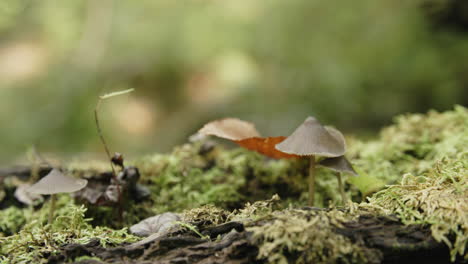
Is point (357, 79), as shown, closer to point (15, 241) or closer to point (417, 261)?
point (417, 261)

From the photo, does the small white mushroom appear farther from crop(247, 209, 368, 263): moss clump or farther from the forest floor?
crop(247, 209, 368, 263): moss clump

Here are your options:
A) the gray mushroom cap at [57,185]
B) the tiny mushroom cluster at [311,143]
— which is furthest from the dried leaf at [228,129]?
the gray mushroom cap at [57,185]

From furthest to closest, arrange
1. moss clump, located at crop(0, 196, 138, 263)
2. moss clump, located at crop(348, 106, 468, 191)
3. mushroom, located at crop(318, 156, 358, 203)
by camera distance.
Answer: moss clump, located at crop(348, 106, 468, 191), mushroom, located at crop(318, 156, 358, 203), moss clump, located at crop(0, 196, 138, 263)

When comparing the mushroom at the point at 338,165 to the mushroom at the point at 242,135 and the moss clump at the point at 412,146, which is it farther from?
the moss clump at the point at 412,146

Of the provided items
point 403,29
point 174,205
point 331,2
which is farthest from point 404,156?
point 331,2

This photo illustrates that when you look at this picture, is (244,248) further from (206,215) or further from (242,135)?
(242,135)

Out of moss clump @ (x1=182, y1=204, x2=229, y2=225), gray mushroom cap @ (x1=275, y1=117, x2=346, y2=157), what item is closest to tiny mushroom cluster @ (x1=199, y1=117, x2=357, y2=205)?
gray mushroom cap @ (x1=275, y1=117, x2=346, y2=157)
